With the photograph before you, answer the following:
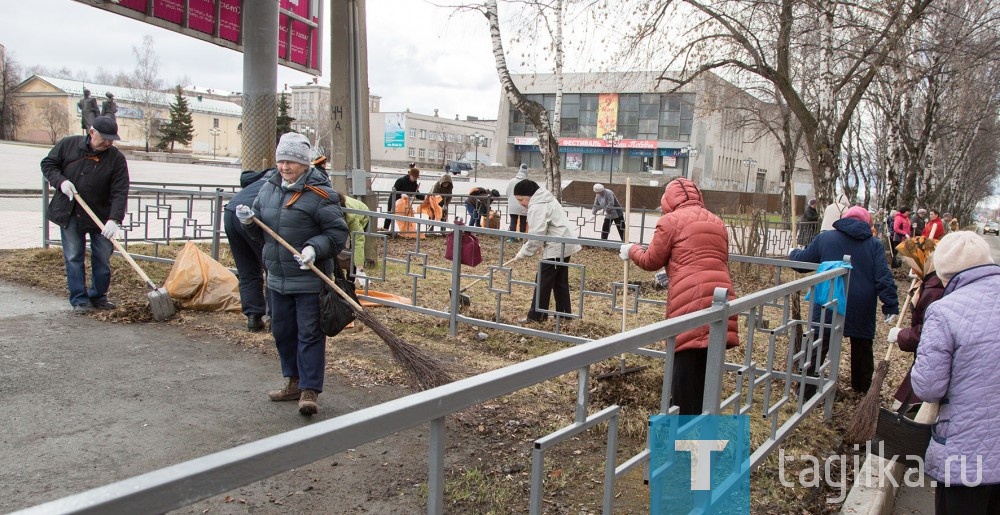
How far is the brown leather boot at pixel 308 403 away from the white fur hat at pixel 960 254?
3.38 meters

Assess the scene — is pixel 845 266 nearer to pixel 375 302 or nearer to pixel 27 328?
pixel 375 302

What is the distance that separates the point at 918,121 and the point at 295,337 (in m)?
26.5

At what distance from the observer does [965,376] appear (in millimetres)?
2986

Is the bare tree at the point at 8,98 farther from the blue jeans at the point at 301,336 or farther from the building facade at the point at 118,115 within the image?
the blue jeans at the point at 301,336

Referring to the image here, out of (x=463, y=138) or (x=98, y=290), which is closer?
(x=98, y=290)

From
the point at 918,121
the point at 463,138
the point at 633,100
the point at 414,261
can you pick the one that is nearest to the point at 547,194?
the point at 414,261

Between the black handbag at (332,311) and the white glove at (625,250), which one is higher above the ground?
the white glove at (625,250)

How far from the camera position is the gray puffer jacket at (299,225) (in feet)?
14.8

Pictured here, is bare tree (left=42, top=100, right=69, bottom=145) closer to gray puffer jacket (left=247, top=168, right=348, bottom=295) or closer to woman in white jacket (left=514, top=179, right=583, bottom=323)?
woman in white jacket (left=514, top=179, right=583, bottom=323)

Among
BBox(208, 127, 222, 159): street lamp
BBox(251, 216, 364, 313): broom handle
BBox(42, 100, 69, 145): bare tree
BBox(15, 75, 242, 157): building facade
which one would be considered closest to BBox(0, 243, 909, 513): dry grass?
BBox(251, 216, 364, 313): broom handle

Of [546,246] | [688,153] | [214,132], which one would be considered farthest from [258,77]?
[214,132]

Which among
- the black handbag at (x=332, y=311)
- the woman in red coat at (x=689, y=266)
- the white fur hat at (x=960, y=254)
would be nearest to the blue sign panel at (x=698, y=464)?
the woman in red coat at (x=689, y=266)

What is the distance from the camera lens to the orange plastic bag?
6973 millimetres

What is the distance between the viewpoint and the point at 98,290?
673 cm
